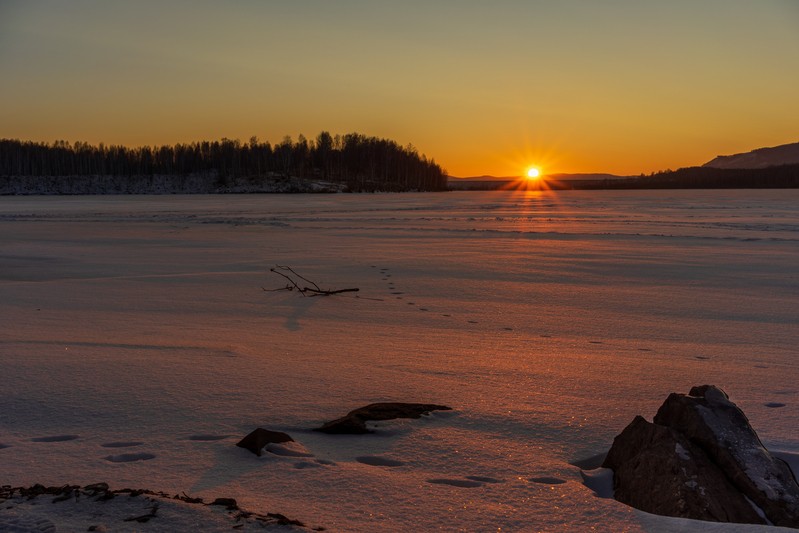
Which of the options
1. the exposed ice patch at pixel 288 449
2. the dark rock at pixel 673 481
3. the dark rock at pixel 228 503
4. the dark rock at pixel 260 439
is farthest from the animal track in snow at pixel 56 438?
the dark rock at pixel 673 481

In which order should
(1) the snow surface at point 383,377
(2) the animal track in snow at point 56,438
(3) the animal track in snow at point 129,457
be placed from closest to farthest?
(1) the snow surface at point 383,377, (3) the animal track in snow at point 129,457, (2) the animal track in snow at point 56,438

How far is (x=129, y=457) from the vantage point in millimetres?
2879

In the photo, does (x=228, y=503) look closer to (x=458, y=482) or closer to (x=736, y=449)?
(x=458, y=482)

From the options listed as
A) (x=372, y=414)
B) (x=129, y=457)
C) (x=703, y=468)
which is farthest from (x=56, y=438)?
(x=703, y=468)

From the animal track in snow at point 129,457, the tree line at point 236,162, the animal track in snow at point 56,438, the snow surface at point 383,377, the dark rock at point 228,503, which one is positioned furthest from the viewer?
the tree line at point 236,162

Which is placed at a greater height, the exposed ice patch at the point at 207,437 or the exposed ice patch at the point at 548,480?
the exposed ice patch at the point at 207,437

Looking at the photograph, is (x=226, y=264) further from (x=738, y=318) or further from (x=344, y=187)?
(x=344, y=187)

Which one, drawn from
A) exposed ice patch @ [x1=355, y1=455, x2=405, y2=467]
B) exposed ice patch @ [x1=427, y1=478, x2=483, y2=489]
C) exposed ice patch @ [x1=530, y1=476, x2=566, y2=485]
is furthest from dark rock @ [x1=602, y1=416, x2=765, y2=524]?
exposed ice patch @ [x1=355, y1=455, x2=405, y2=467]

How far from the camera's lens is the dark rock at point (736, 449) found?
7.95 ft

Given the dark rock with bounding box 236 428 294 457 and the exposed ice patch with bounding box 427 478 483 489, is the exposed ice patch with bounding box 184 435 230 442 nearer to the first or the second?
the dark rock with bounding box 236 428 294 457

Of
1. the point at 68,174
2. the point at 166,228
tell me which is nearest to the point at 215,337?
the point at 166,228

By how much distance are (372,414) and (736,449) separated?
1.75 metres

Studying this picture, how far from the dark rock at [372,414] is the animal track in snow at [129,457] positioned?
2.71 feet

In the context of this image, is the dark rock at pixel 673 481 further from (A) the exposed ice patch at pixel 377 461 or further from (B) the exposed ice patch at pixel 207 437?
(B) the exposed ice patch at pixel 207 437
